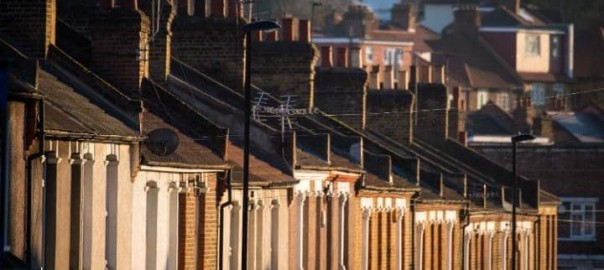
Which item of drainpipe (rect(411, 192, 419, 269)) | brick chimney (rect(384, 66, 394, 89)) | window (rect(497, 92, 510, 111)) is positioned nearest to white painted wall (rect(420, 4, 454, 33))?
window (rect(497, 92, 510, 111))

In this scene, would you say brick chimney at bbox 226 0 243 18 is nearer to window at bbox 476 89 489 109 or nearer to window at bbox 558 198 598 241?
window at bbox 558 198 598 241

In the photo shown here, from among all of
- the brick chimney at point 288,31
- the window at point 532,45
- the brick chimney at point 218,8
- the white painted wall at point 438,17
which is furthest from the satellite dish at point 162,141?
the white painted wall at point 438,17

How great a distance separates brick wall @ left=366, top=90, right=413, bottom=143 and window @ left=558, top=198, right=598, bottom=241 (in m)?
30.3

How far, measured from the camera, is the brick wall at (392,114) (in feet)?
251

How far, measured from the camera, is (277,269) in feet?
160

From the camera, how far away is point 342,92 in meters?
69.6

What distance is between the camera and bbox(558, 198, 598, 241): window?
10706 cm

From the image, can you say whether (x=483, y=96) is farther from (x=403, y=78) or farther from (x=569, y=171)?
(x=403, y=78)

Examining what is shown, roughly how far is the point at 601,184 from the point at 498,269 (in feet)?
98.7

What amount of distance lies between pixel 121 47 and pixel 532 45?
114m

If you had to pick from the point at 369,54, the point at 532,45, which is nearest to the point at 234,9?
the point at 369,54

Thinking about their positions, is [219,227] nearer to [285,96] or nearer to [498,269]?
[285,96]

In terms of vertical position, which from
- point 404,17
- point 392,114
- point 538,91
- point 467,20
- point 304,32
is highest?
point 404,17

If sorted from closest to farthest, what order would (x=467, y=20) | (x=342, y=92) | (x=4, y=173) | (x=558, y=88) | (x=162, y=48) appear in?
(x=4, y=173)
(x=162, y=48)
(x=342, y=92)
(x=467, y=20)
(x=558, y=88)
